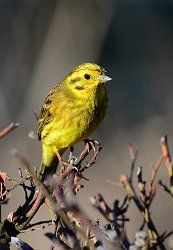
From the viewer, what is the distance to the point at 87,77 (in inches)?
150

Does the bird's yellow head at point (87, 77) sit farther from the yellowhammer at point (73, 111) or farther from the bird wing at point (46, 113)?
the bird wing at point (46, 113)

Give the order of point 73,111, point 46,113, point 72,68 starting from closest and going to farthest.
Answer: point 73,111 < point 46,113 < point 72,68

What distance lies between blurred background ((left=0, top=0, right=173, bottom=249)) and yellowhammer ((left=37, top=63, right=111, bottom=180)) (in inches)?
119

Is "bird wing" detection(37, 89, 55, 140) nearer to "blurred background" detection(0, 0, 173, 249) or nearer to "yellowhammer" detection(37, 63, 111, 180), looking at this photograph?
"yellowhammer" detection(37, 63, 111, 180)

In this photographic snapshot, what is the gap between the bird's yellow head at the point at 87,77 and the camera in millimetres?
3724

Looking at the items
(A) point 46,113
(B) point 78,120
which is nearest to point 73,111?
(B) point 78,120

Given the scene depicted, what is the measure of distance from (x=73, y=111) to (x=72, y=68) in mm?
5344

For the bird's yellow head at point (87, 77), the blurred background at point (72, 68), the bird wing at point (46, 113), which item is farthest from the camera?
the blurred background at point (72, 68)

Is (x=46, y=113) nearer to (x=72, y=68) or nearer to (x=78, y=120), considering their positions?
(x=78, y=120)

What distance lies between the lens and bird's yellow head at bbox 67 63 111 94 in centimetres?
372

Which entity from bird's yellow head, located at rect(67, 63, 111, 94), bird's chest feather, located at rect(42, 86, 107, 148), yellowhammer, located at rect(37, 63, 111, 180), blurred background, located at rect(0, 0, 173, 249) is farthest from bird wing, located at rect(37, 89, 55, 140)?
blurred background, located at rect(0, 0, 173, 249)

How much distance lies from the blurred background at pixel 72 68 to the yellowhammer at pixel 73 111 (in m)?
3.02

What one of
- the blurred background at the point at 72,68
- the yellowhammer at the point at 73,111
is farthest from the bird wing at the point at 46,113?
the blurred background at the point at 72,68

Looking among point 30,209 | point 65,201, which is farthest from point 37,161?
point 65,201
